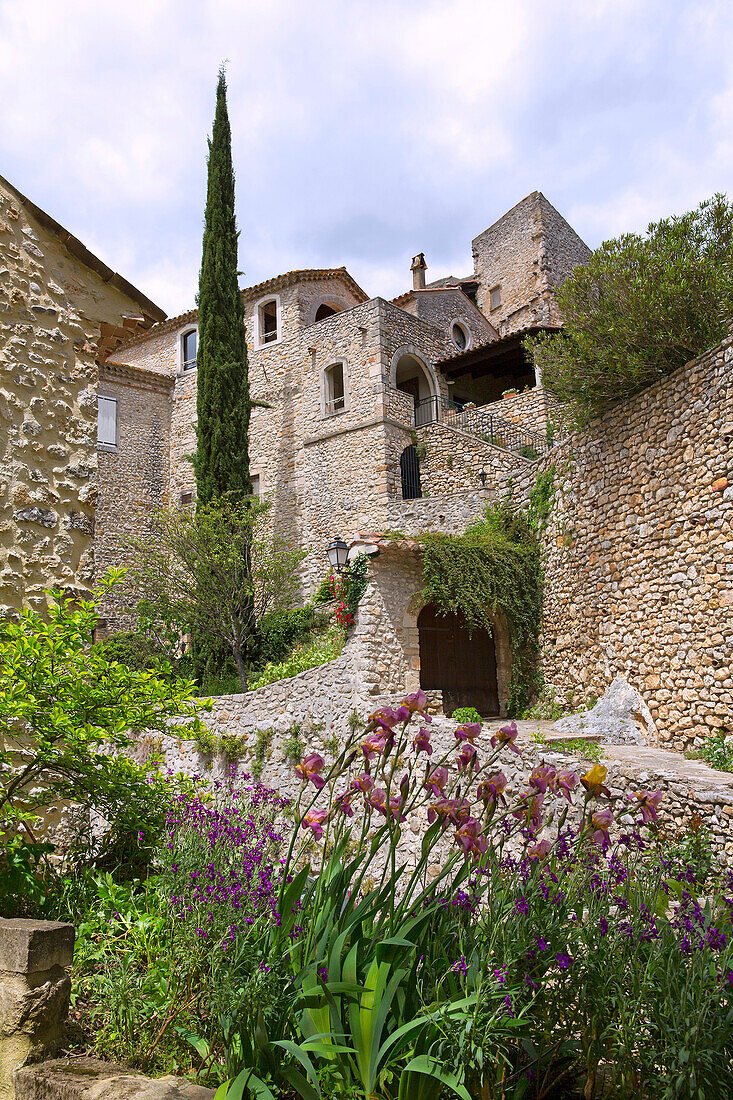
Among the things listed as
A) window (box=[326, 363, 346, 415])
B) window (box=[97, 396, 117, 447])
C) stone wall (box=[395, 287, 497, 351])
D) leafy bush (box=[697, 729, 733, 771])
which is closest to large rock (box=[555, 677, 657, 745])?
leafy bush (box=[697, 729, 733, 771])

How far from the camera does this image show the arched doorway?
12.2 metres

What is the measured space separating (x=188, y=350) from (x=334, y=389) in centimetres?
672

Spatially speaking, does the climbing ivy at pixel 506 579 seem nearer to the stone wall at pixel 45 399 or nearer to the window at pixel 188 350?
the stone wall at pixel 45 399

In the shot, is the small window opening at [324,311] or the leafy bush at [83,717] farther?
the small window opening at [324,311]

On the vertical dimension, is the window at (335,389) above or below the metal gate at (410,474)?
above

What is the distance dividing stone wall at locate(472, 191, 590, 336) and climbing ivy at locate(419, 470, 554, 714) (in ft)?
43.1

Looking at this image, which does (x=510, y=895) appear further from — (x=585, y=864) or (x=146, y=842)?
(x=146, y=842)

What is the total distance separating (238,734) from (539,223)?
64.9ft

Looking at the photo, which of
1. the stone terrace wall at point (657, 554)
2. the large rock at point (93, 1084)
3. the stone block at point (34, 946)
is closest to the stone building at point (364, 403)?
the stone terrace wall at point (657, 554)

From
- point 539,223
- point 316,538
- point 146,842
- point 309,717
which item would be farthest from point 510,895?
point 539,223

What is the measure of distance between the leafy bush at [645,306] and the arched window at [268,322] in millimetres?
12269

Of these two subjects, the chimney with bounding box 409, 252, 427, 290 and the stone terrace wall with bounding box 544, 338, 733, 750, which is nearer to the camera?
the stone terrace wall with bounding box 544, 338, 733, 750

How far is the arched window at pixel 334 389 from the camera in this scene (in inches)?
724

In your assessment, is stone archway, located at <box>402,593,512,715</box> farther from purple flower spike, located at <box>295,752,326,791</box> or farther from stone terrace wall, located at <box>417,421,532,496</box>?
purple flower spike, located at <box>295,752,326,791</box>
